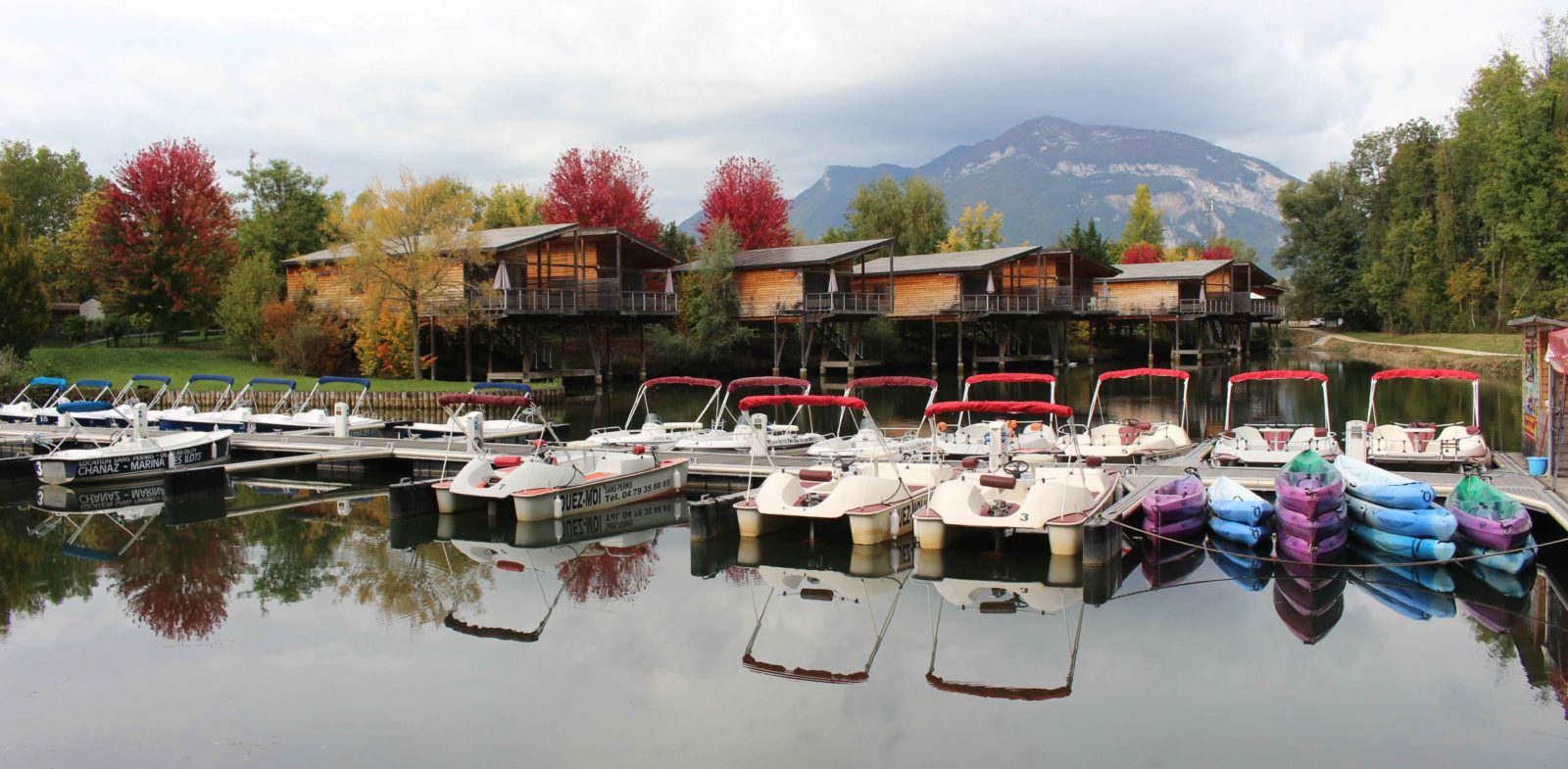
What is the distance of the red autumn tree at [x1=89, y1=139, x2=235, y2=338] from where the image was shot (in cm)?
4819

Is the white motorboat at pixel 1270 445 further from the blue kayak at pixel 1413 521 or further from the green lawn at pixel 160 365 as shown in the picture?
the green lawn at pixel 160 365

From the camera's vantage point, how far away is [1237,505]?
56.7 ft

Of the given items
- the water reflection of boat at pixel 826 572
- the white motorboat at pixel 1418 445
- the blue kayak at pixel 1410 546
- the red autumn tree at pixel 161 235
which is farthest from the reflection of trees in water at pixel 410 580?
the red autumn tree at pixel 161 235

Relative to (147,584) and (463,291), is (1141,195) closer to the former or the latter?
(463,291)

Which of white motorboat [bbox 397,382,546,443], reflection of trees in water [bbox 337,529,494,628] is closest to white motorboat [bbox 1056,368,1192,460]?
reflection of trees in water [bbox 337,529,494,628]

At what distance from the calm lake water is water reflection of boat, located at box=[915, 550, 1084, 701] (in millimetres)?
48

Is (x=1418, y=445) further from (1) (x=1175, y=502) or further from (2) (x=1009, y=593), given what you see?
(2) (x=1009, y=593)

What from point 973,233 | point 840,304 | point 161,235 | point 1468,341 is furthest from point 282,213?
point 1468,341

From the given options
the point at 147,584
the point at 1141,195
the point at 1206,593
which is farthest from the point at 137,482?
the point at 1141,195

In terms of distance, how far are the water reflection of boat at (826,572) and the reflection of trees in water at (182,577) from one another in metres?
7.08

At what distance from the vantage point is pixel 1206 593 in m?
15.0

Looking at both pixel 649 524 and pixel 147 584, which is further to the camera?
pixel 649 524

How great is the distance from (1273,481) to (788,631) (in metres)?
10.3

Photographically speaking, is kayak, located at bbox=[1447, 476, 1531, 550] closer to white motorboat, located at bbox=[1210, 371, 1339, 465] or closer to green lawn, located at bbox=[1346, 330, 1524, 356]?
white motorboat, located at bbox=[1210, 371, 1339, 465]
